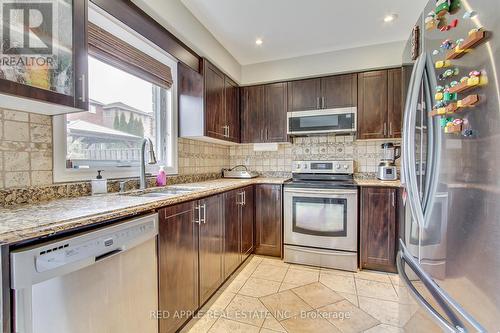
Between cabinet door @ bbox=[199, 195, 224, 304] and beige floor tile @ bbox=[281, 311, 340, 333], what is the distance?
618 millimetres

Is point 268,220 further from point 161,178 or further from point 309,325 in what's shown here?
point 161,178

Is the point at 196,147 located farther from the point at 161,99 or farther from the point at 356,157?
the point at 356,157

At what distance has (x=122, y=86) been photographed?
1915 mm

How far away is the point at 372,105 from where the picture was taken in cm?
273

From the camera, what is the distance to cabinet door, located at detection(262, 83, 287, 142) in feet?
10.1

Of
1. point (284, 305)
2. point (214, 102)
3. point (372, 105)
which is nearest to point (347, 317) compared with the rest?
point (284, 305)

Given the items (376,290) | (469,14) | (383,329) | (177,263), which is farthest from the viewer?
(376,290)

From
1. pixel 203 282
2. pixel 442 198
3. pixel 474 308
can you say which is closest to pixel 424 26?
pixel 442 198

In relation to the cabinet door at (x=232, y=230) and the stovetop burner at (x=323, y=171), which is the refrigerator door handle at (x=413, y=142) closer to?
the cabinet door at (x=232, y=230)

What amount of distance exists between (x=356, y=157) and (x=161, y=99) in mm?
2451

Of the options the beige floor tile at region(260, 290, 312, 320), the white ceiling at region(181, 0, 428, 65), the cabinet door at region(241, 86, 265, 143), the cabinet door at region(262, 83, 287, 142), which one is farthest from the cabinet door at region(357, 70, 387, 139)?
the beige floor tile at region(260, 290, 312, 320)

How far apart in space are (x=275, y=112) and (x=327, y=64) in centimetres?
84

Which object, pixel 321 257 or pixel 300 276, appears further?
pixel 321 257

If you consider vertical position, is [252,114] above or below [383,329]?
above
